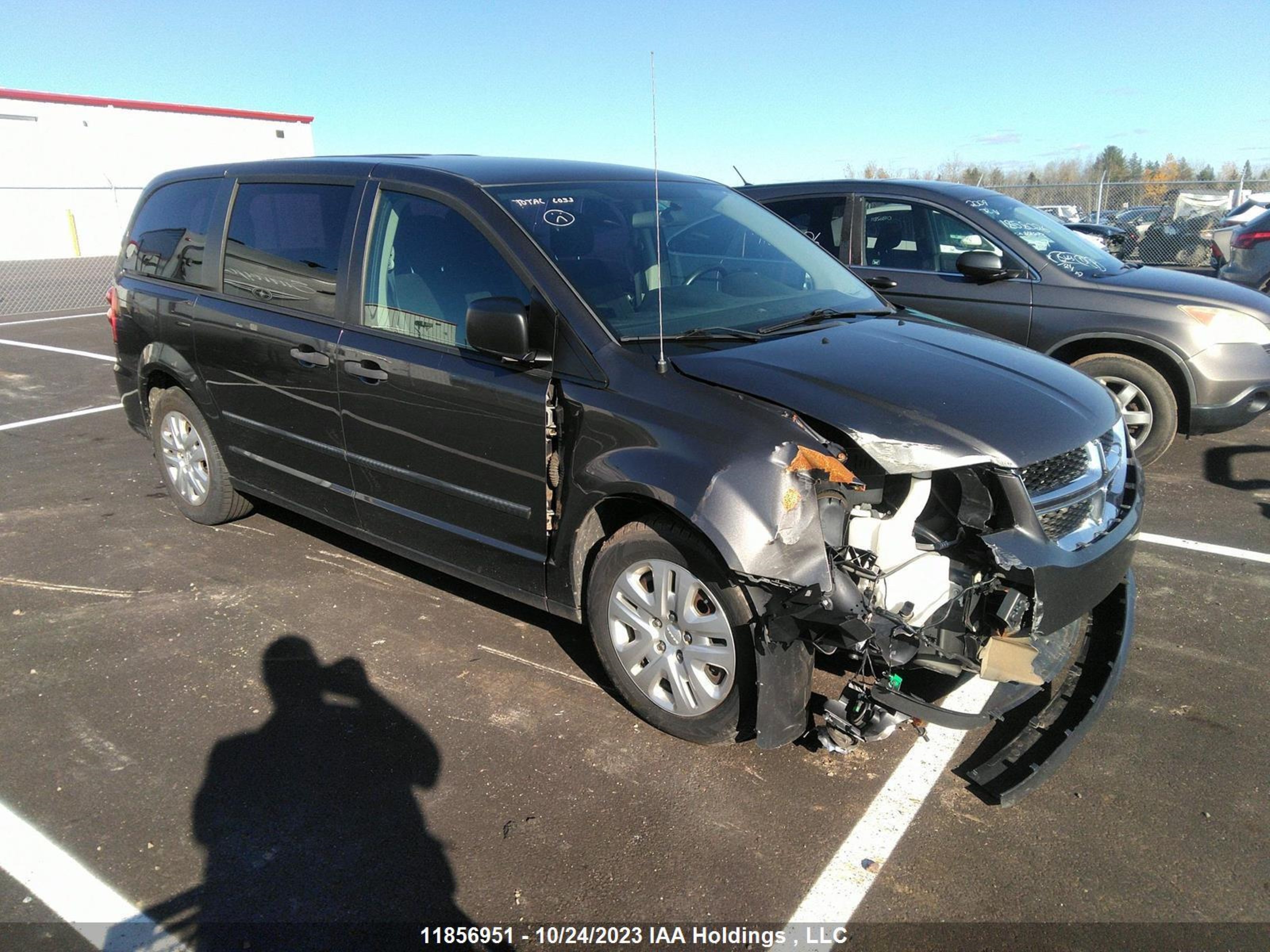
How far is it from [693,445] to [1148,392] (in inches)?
175

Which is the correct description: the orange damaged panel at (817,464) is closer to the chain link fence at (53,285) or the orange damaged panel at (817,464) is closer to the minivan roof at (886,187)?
the minivan roof at (886,187)

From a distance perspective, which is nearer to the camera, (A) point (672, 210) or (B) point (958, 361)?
(B) point (958, 361)

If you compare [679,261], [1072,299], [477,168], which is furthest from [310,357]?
[1072,299]

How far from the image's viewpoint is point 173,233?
518 centimetres

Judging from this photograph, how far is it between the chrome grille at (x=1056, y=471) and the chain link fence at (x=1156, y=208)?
1292 centimetres

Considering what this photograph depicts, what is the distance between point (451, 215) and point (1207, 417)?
5011mm

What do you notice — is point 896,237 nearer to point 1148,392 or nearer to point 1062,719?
point 1148,392

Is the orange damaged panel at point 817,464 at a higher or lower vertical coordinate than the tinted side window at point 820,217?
lower

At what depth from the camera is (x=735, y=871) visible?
266cm

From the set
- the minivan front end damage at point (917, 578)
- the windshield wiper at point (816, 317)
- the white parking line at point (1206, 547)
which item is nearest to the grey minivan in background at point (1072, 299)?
the white parking line at point (1206, 547)

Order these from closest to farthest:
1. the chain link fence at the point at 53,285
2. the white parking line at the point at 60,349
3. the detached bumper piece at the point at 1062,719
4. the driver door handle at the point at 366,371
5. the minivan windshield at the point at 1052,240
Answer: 1. the detached bumper piece at the point at 1062,719
2. the driver door handle at the point at 366,371
3. the minivan windshield at the point at 1052,240
4. the white parking line at the point at 60,349
5. the chain link fence at the point at 53,285

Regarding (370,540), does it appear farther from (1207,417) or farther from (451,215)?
(1207,417)

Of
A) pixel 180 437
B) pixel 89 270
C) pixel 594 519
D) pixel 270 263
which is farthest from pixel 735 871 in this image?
pixel 89 270

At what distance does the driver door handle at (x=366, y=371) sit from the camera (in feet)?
12.6
